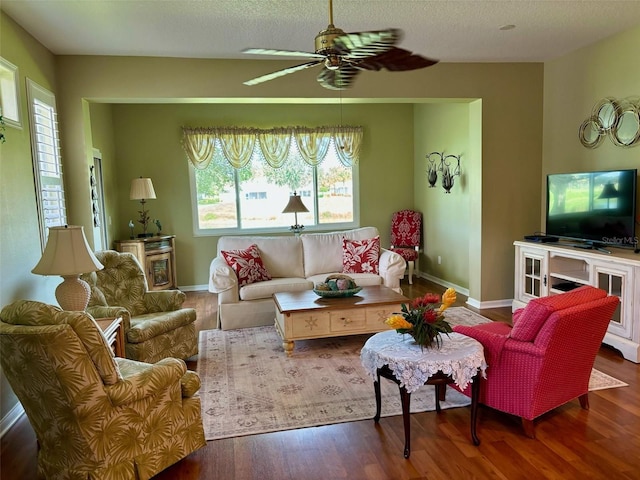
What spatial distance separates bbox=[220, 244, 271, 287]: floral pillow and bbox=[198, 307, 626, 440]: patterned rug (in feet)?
2.42

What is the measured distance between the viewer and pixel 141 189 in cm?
638

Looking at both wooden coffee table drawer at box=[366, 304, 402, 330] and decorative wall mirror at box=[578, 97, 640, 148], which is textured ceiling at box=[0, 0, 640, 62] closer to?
decorative wall mirror at box=[578, 97, 640, 148]

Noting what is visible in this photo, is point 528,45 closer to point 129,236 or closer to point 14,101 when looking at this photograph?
point 14,101

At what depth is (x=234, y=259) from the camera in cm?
508

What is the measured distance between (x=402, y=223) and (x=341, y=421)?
4908mm

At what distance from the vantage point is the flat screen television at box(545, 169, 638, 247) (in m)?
4.02

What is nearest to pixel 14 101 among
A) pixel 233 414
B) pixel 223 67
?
pixel 223 67

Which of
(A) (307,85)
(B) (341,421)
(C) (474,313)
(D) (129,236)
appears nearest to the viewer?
(B) (341,421)

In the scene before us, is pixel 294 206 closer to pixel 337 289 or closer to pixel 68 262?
pixel 337 289

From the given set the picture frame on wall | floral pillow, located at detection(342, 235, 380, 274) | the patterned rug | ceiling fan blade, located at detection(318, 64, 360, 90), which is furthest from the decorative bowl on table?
the picture frame on wall

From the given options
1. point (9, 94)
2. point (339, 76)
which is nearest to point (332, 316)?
point (339, 76)

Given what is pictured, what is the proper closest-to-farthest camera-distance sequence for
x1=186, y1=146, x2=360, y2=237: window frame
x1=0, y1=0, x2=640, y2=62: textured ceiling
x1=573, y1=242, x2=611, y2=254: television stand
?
x1=0, y1=0, x2=640, y2=62: textured ceiling, x1=573, y1=242, x2=611, y2=254: television stand, x1=186, y1=146, x2=360, y2=237: window frame

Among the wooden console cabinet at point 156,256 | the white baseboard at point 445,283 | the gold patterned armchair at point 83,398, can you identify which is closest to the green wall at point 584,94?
the white baseboard at point 445,283

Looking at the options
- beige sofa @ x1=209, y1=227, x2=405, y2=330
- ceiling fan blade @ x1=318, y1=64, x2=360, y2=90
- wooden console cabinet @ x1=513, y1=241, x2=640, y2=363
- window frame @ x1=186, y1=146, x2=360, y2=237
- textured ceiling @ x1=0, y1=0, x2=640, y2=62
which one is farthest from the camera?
window frame @ x1=186, y1=146, x2=360, y2=237
